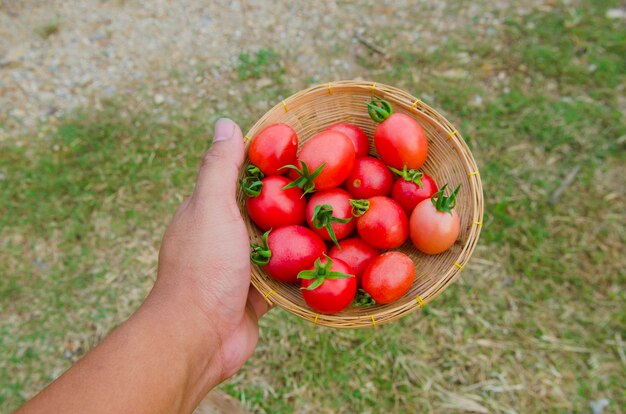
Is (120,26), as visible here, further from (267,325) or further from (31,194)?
(267,325)

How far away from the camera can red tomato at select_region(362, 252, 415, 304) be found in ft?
5.67

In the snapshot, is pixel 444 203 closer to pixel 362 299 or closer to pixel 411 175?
pixel 411 175

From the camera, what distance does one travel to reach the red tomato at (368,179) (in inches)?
78.0

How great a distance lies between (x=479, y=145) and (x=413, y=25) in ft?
3.39

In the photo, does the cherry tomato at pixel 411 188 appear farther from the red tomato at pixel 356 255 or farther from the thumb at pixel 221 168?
the thumb at pixel 221 168

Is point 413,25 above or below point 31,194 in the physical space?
above

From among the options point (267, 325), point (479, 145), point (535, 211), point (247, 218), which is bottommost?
point (267, 325)

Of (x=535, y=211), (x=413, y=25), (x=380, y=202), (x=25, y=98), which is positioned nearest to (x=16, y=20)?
(x=25, y=98)

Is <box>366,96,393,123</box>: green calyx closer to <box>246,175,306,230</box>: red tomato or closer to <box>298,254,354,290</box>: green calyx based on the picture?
<box>246,175,306,230</box>: red tomato

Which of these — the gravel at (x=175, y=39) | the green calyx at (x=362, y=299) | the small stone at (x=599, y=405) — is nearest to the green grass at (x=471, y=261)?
the small stone at (x=599, y=405)

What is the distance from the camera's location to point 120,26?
3576 mm

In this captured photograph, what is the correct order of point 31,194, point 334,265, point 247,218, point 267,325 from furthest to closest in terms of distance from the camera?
1. point 31,194
2. point 267,325
3. point 247,218
4. point 334,265

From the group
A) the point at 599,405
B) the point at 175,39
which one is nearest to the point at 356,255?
the point at 599,405

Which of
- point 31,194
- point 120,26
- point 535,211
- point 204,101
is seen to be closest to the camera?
point 535,211
